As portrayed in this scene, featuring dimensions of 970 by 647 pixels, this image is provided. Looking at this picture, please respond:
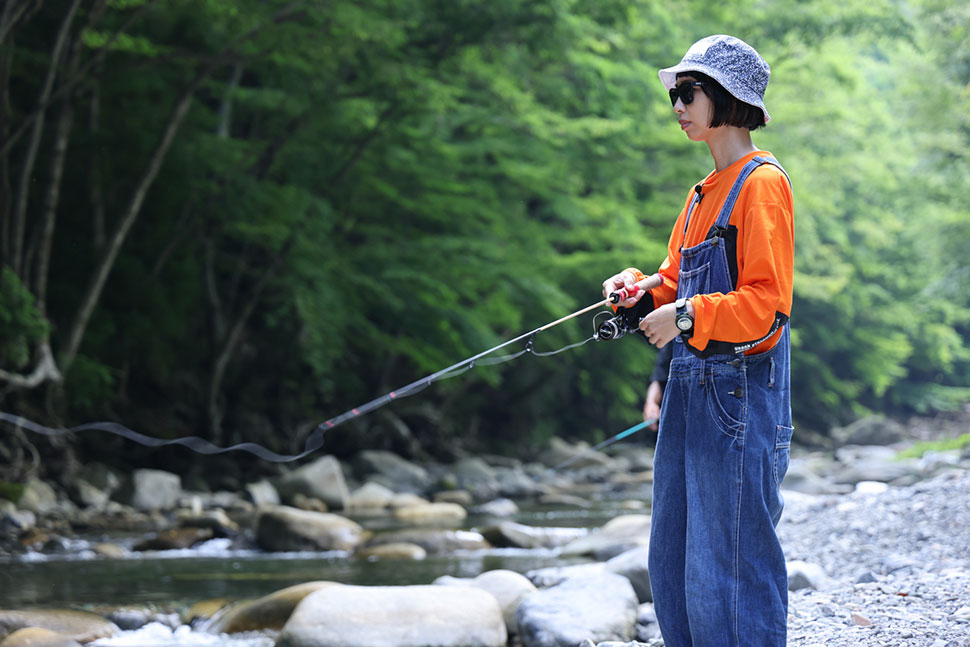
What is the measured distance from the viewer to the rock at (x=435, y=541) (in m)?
8.94

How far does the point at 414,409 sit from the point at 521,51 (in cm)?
653

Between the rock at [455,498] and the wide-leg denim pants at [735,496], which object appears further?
the rock at [455,498]

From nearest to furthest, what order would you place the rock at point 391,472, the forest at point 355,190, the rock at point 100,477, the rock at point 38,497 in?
the rock at point 38,497 → the forest at point 355,190 → the rock at point 100,477 → the rock at point 391,472

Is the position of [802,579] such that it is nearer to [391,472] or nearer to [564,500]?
[564,500]

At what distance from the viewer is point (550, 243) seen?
58.7 feet

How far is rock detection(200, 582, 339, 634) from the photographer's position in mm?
5695

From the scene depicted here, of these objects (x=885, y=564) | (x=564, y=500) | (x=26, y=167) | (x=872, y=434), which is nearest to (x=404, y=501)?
(x=564, y=500)

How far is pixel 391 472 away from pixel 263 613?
8.88m

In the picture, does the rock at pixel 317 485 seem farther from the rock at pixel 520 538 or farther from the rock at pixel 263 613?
the rock at pixel 263 613

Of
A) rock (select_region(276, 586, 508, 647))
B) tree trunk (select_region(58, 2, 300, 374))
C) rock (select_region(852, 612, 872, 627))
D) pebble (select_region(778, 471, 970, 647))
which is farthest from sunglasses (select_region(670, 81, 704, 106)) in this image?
tree trunk (select_region(58, 2, 300, 374))

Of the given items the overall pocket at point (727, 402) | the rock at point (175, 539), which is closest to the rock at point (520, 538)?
the rock at point (175, 539)

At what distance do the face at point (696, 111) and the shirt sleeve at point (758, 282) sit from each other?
0.22 meters

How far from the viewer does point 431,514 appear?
11508mm

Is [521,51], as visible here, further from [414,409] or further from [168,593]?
[168,593]
